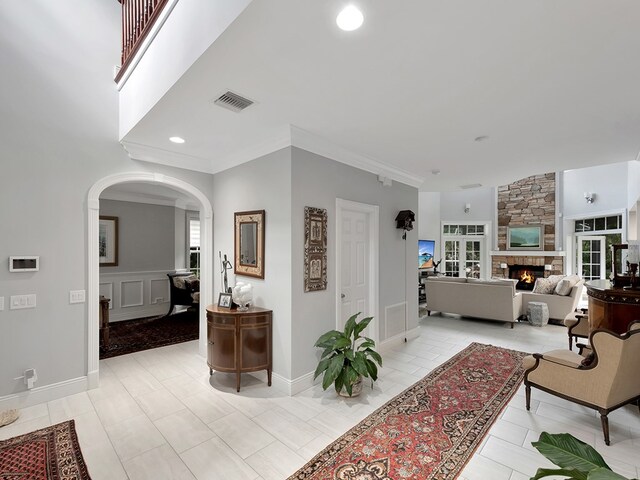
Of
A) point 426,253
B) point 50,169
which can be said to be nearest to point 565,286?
point 426,253

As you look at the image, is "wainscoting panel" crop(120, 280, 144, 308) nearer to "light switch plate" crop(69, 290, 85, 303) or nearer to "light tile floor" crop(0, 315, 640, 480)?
"light tile floor" crop(0, 315, 640, 480)

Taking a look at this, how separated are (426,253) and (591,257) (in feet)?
14.3

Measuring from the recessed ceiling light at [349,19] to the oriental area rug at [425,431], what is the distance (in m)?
2.67

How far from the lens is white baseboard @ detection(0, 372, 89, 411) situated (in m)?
2.82

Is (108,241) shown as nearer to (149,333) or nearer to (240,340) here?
(149,333)

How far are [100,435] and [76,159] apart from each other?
260 centimetres

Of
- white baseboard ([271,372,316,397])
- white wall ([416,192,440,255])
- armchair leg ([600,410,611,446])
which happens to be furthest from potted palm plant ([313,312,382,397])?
white wall ([416,192,440,255])

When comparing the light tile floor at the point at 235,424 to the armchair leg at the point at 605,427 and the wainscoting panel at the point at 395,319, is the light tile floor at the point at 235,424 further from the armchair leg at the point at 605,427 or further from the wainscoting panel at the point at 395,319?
the wainscoting panel at the point at 395,319

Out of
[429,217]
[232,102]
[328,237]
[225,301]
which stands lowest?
[225,301]

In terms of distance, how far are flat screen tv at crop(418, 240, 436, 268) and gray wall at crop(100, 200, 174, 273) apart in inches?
281

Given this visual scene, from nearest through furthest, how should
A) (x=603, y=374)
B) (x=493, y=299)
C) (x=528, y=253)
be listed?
(x=603, y=374) < (x=493, y=299) < (x=528, y=253)

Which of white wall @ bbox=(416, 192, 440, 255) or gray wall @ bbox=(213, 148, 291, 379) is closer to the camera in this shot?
gray wall @ bbox=(213, 148, 291, 379)

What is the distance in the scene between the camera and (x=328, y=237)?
354 cm

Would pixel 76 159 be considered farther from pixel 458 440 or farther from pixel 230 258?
pixel 458 440
